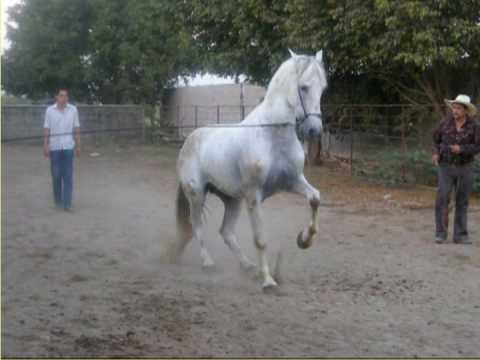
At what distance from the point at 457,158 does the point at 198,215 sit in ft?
10.8

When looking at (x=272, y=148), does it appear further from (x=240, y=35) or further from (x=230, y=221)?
(x=240, y=35)

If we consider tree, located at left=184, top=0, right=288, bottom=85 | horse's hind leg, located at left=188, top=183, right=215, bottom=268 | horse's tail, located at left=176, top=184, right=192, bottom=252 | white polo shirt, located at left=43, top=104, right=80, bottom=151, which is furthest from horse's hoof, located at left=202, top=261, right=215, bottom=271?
tree, located at left=184, top=0, right=288, bottom=85

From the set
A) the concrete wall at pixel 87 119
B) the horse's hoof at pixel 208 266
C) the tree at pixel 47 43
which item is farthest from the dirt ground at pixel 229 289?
the tree at pixel 47 43

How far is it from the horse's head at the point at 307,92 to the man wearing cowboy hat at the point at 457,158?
9.41ft

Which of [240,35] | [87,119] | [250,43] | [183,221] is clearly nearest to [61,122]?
[183,221]

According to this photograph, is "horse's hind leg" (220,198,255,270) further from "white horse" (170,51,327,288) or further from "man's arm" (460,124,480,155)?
"man's arm" (460,124,480,155)

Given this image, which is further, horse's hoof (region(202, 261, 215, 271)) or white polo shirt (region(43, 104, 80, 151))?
white polo shirt (region(43, 104, 80, 151))

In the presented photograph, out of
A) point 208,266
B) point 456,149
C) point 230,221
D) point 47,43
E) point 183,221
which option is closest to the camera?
point 208,266

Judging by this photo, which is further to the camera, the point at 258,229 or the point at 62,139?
the point at 62,139

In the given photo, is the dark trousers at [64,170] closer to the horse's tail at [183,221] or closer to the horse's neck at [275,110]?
the horse's tail at [183,221]

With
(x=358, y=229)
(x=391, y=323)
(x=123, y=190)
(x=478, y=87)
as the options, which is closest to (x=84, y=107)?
(x=123, y=190)

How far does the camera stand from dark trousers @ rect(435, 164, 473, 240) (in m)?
8.66

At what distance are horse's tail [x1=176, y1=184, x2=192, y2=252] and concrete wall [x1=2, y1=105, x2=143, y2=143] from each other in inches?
646

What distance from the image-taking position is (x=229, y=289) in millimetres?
6320
